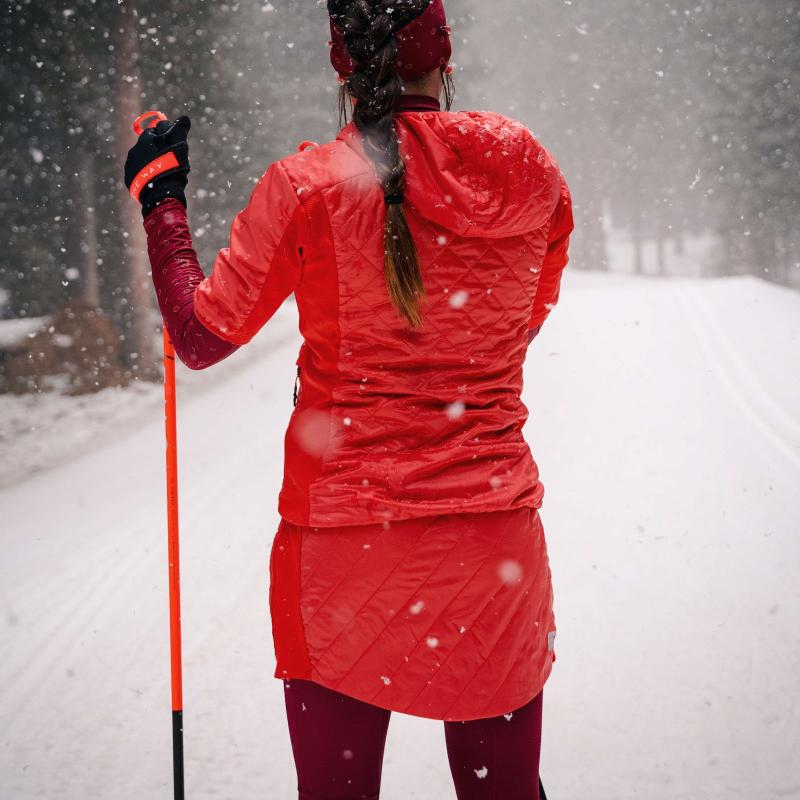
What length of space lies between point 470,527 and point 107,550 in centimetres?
480

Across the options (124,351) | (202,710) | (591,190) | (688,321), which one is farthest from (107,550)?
(591,190)

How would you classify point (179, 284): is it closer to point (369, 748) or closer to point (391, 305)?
point (391, 305)

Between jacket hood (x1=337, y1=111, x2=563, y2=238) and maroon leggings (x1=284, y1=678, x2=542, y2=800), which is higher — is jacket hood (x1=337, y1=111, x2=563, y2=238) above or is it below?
above

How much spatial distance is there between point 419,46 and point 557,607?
378 centimetres

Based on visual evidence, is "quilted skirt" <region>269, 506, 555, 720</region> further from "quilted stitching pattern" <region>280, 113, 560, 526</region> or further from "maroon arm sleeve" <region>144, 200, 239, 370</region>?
"maroon arm sleeve" <region>144, 200, 239, 370</region>

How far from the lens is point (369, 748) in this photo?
1.39 metres

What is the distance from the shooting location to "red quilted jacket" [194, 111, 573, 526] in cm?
126

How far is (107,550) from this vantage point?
5.43m

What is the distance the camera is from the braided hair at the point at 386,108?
1.25 m

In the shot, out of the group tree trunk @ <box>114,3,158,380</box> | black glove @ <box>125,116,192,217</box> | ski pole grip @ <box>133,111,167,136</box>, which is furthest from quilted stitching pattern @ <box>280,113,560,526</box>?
tree trunk @ <box>114,3,158,380</box>

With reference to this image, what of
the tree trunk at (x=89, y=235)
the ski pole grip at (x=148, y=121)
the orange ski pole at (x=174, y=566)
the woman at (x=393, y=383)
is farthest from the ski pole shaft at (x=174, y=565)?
the tree trunk at (x=89, y=235)

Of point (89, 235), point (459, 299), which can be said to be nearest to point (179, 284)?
point (459, 299)

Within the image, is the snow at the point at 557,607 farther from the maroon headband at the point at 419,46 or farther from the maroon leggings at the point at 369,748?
the maroon headband at the point at 419,46


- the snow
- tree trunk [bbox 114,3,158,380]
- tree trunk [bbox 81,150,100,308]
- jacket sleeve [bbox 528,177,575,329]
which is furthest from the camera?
tree trunk [bbox 81,150,100,308]
